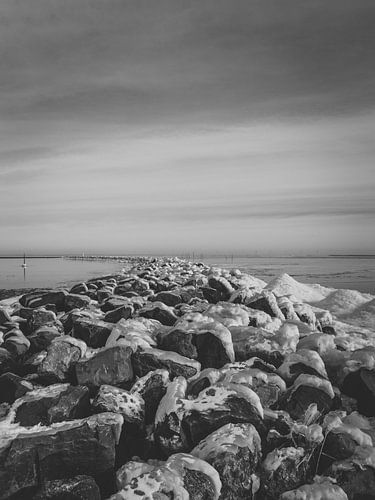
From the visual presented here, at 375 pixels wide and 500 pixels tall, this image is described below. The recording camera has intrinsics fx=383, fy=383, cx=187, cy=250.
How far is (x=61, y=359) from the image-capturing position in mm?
5527

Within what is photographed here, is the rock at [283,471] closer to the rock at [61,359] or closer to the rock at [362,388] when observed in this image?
the rock at [362,388]

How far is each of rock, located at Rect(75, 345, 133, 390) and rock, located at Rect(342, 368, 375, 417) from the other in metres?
2.97

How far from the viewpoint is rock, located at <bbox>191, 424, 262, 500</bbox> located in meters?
3.45

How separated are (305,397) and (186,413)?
1.57 m

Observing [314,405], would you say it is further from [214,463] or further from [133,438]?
[133,438]

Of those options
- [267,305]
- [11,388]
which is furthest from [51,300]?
[267,305]

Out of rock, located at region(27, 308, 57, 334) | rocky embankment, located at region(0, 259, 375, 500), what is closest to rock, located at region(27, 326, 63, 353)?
rocky embankment, located at region(0, 259, 375, 500)

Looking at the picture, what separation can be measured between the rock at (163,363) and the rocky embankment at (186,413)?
0.05 feet

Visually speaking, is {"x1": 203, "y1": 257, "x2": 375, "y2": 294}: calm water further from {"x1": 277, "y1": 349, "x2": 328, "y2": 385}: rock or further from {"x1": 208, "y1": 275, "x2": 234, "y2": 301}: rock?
{"x1": 277, "y1": 349, "x2": 328, "y2": 385}: rock

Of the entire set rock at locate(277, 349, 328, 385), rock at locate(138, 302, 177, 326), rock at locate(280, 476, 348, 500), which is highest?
rock at locate(138, 302, 177, 326)

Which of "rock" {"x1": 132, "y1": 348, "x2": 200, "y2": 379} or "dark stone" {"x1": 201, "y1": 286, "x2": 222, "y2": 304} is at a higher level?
"dark stone" {"x1": 201, "y1": 286, "x2": 222, "y2": 304}

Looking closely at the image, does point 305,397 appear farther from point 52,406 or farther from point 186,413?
point 52,406

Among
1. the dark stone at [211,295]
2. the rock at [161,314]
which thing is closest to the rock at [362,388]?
the rock at [161,314]

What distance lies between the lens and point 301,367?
529 cm
